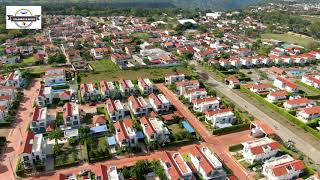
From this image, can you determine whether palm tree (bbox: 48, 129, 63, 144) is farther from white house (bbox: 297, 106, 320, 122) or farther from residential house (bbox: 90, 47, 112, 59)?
residential house (bbox: 90, 47, 112, 59)

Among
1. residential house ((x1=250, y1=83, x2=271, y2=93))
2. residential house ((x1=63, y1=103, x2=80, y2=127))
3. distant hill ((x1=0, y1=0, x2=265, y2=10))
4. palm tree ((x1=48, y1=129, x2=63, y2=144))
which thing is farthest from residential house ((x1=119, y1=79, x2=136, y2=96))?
distant hill ((x1=0, y1=0, x2=265, y2=10))

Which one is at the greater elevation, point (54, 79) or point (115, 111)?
point (115, 111)

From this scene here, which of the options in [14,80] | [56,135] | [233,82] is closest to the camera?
[56,135]

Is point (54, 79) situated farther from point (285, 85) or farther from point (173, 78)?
point (285, 85)

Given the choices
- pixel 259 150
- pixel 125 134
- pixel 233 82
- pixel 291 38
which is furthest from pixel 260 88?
pixel 291 38

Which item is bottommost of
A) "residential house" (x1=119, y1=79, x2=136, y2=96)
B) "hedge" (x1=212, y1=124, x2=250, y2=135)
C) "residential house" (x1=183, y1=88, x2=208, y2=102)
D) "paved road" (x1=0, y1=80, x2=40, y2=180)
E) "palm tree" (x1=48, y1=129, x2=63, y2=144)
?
"paved road" (x1=0, y1=80, x2=40, y2=180)

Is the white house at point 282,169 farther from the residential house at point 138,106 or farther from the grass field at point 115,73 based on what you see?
the grass field at point 115,73

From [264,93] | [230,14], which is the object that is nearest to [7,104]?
[264,93]
